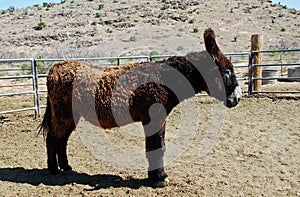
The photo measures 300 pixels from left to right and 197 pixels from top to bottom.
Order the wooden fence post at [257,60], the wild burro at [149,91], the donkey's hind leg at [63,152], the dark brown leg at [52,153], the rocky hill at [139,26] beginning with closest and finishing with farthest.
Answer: the wild burro at [149,91], the dark brown leg at [52,153], the donkey's hind leg at [63,152], the wooden fence post at [257,60], the rocky hill at [139,26]

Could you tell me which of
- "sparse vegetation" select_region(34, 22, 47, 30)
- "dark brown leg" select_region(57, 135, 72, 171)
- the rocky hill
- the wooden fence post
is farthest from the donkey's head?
"sparse vegetation" select_region(34, 22, 47, 30)

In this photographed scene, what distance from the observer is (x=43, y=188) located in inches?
144

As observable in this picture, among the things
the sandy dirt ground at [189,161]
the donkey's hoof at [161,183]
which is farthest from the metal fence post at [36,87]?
the donkey's hoof at [161,183]

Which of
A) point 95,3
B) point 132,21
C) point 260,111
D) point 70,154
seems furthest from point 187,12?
point 70,154

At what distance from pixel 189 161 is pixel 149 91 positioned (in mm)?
1529

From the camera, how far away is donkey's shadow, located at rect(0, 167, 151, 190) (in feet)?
12.4

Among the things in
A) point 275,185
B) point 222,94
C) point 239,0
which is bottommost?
point 275,185

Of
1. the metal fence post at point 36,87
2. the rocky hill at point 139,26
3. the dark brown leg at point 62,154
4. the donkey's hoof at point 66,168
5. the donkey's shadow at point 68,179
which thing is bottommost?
the donkey's shadow at point 68,179

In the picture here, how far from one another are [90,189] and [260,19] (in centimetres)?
4702

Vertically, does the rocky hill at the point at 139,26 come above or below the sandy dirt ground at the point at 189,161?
above

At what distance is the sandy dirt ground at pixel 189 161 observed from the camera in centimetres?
363

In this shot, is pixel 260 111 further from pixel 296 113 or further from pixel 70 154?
pixel 70 154

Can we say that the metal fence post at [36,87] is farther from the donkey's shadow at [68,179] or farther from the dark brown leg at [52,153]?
the dark brown leg at [52,153]

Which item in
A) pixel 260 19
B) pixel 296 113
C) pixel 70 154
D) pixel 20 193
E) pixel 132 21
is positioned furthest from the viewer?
pixel 260 19
